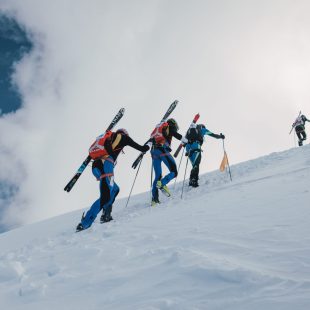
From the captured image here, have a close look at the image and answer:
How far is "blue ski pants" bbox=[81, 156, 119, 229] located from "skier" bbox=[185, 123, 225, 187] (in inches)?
137

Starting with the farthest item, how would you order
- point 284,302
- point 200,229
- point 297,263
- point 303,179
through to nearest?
point 303,179, point 200,229, point 297,263, point 284,302

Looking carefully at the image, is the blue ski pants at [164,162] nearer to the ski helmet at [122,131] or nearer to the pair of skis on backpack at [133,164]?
the pair of skis on backpack at [133,164]

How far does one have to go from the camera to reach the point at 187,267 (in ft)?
10.7

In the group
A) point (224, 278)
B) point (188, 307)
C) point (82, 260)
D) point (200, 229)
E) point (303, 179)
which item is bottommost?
point (188, 307)

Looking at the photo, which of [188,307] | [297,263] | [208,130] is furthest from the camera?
[208,130]

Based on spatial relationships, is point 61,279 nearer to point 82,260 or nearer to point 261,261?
point 82,260

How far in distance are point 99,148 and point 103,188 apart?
35.4 inches

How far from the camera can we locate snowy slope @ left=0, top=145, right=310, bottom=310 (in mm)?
2656

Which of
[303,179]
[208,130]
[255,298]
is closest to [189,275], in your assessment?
[255,298]

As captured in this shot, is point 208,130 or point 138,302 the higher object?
point 208,130

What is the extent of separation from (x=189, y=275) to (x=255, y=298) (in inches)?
28.2

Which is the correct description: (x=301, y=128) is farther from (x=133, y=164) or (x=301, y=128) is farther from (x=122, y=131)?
(x=122, y=131)

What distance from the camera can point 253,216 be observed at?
4.80m

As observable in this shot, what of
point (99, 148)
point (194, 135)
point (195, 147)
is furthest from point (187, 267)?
point (194, 135)
